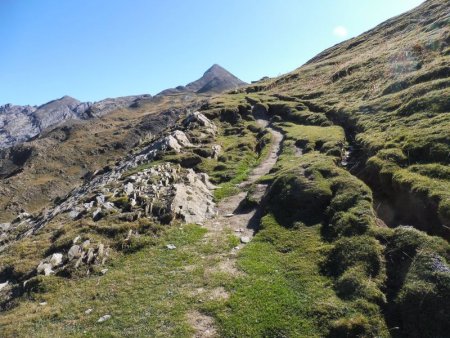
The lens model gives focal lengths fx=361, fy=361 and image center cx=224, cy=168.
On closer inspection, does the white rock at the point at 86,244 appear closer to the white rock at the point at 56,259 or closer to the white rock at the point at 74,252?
the white rock at the point at 74,252

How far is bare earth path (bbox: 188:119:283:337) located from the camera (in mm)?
17891

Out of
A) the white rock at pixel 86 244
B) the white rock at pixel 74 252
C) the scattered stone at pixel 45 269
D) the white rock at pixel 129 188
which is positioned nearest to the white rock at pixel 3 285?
the scattered stone at pixel 45 269

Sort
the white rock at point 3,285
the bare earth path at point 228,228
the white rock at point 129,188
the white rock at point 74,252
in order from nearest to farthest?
1. the bare earth path at point 228,228
2. the white rock at point 3,285
3. the white rock at point 74,252
4. the white rock at point 129,188

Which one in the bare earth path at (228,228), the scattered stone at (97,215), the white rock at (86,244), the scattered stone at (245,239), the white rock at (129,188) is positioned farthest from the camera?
the white rock at (129,188)

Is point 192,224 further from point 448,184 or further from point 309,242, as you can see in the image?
point 448,184

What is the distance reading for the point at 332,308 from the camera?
56.4 feet

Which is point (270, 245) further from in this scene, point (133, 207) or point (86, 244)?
point (133, 207)

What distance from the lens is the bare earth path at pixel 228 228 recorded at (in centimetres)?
1789

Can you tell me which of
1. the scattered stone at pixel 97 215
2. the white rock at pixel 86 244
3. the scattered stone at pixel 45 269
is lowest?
the scattered stone at pixel 45 269

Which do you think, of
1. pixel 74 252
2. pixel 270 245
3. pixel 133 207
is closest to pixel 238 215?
pixel 270 245

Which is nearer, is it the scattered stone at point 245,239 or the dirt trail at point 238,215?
the scattered stone at point 245,239

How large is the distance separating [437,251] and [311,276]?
642 centimetres

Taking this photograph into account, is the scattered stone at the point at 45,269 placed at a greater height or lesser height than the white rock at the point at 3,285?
greater

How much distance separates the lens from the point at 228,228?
29156 mm
